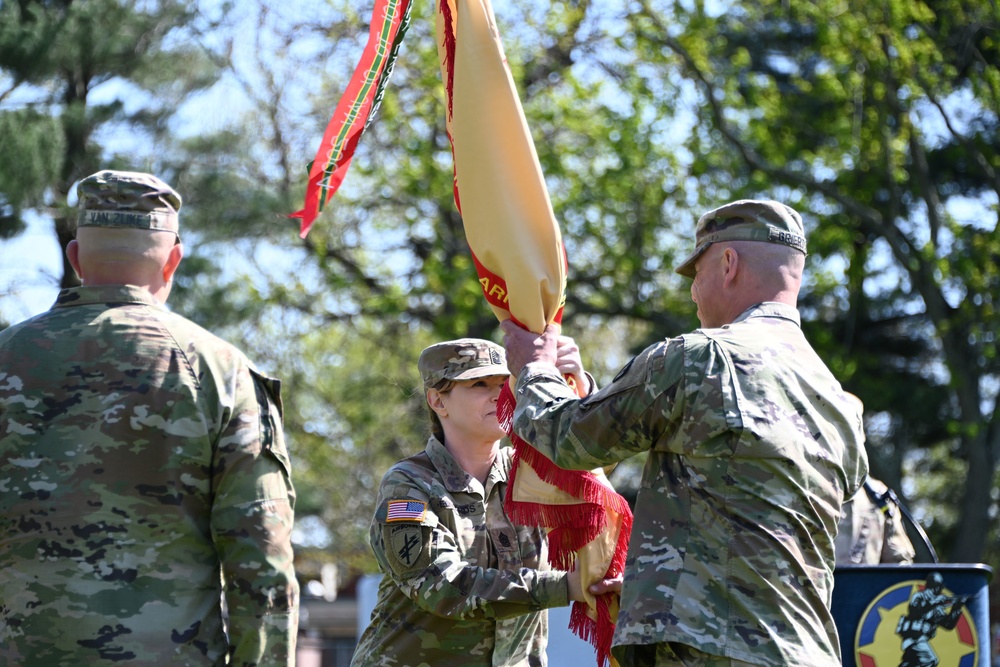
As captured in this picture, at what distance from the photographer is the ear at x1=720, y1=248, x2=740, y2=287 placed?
3.58 m

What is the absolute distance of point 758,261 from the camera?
3.57 m

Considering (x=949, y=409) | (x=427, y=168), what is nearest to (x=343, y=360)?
(x=427, y=168)

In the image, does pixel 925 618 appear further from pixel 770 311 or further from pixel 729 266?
pixel 729 266

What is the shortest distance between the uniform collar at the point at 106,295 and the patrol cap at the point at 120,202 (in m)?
0.18

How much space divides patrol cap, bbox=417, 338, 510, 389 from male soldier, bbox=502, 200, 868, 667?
896 mm

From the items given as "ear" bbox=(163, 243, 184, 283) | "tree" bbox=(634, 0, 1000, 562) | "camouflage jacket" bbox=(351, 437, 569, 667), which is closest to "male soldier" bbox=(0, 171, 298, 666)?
"ear" bbox=(163, 243, 184, 283)

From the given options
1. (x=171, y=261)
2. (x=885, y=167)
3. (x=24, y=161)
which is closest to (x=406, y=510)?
(x=171, y=261)

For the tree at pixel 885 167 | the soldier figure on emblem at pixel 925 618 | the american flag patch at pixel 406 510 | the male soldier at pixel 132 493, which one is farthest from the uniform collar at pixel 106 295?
the tree at pixel 885 167

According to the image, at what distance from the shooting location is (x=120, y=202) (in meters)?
3.60

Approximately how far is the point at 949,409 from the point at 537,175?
1507cm

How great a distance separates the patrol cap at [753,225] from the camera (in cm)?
357

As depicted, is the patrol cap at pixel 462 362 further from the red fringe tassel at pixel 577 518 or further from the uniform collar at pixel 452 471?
the red fringe tassel at pixel 577 518

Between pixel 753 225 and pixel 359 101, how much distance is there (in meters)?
1.62

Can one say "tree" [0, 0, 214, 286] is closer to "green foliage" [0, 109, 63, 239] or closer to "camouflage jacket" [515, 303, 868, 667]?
"green foliage" [0, 109, 63, 239]
